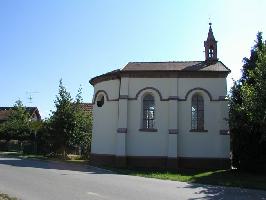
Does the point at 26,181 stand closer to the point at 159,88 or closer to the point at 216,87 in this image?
the point at 159,88

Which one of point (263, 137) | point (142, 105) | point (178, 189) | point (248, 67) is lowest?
point (178, 189)

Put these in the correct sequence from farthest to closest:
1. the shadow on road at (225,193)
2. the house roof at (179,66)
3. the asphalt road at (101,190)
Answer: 1. the house roof at (179,66)
2. the shadow on road at (225,193)
3. the asphalt road at (101,190)

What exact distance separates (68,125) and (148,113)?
10255mm

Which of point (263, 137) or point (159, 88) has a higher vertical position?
point (159, 88)

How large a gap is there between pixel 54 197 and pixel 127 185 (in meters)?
4.62

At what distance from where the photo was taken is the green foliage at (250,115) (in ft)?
68.7

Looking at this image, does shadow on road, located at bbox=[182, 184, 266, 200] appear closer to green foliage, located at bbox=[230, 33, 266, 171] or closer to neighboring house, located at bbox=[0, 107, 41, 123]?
green foliage, located at bbox=[230, 33, 266, 171]

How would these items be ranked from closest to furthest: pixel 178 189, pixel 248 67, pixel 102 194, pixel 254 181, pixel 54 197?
pixel 54 197, pixel 102 194, pixel 178 189, pixel 254 181, pixel 248 67

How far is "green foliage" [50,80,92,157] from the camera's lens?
36875mm

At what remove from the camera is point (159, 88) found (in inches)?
1147

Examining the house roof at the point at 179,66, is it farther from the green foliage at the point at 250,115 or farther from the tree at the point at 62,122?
the tree at the point at 62,122

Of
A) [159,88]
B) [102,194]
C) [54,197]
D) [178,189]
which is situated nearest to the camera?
[54,197]

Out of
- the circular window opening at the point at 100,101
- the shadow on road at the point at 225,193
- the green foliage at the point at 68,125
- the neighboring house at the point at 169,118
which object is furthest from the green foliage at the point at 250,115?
the green foliage at the point at 68,125

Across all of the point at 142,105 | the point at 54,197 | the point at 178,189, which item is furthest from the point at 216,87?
the point at 54,197
